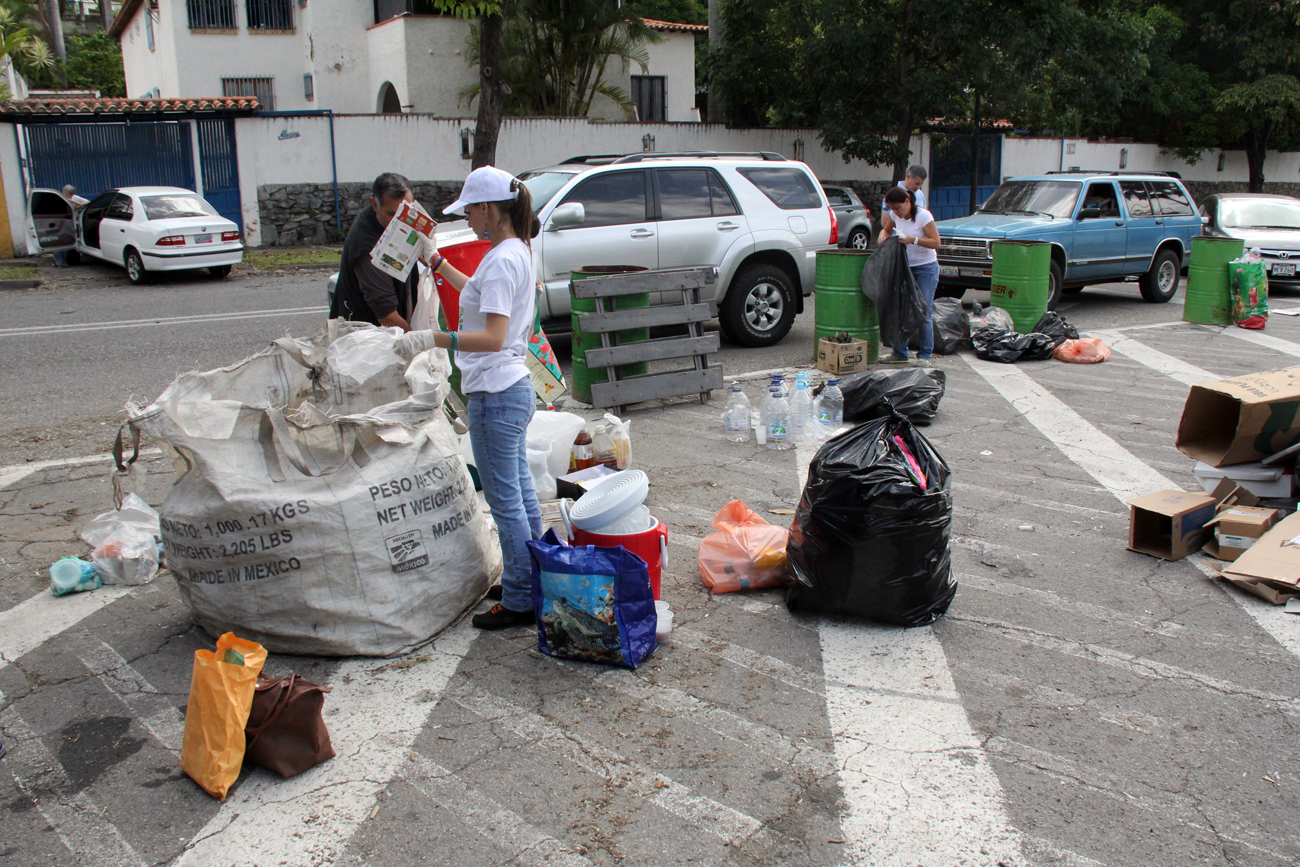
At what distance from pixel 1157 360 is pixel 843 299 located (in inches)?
130

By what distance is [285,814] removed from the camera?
2.90m

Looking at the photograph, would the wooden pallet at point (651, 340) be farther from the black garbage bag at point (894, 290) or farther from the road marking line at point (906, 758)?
the road marking line at point (906, 758)

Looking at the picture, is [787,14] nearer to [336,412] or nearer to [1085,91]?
[1085,91]

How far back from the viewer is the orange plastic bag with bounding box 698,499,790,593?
4.43 m

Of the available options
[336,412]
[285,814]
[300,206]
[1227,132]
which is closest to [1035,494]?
[336,412]

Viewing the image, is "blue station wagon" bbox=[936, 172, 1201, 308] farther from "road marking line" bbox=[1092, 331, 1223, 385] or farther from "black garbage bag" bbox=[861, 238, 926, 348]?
"black garbage bag" bbox=[861, 238, 926, 348]

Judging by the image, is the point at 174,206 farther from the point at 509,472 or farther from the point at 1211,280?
the point at 1211,280

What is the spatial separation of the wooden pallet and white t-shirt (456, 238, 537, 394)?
11.7 feet

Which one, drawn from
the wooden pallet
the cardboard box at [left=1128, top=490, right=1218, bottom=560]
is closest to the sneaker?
the cardboard box at [left=1128, top=490, right=1218, bottom=560]

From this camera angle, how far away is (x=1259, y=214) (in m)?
15.4

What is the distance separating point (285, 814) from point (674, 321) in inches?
210

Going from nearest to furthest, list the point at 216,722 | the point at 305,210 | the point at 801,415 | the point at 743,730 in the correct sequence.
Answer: the point at 216,722 → the point at 743,730 → the point at 801,415 → the point at 305,210

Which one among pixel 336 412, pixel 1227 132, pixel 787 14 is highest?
pixel 787 14

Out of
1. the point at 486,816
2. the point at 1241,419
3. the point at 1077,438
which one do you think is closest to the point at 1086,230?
the point at 1077,438
